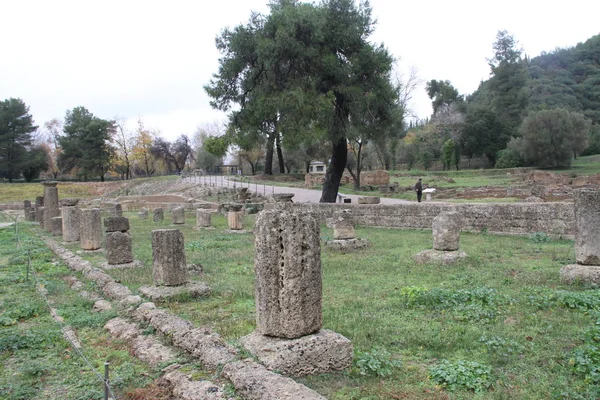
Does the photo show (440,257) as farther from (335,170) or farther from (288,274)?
(335,170)

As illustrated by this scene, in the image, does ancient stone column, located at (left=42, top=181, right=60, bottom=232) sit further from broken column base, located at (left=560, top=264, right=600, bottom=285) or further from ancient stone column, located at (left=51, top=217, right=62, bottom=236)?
broken column base, located at (left=560, top=264, right=600, bottom=285)

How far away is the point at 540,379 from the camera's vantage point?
401 centimetres

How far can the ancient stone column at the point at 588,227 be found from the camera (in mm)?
7371

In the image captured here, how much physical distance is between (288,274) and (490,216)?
10647mm

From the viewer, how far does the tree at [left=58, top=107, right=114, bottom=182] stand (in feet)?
199

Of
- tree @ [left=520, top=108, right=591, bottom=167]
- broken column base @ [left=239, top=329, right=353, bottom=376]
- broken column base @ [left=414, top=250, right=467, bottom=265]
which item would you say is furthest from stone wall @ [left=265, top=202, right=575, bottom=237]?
tree @ [left=520, top=108, right=591, bottom=167]

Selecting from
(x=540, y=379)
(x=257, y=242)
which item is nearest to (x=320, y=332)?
(x=257, y=242)

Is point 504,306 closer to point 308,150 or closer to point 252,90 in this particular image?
point 252,90

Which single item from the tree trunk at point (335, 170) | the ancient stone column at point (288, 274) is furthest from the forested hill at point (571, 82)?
the ancient stone column at point (288, 274)

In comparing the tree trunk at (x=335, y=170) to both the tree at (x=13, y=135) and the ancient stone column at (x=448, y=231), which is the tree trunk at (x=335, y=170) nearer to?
the ancient stone column at (x=448, y=231)

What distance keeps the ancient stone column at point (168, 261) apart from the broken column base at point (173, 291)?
0.40 feet

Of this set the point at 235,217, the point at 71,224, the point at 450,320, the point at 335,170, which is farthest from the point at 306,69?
the point at 450,320

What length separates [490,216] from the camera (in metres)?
13.4

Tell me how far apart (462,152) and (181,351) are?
59265mm
